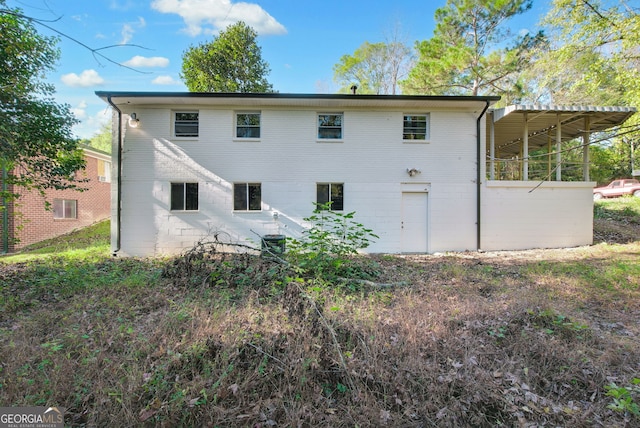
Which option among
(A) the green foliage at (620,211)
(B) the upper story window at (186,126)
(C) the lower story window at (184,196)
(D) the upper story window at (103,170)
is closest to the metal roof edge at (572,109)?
(A) the green foliage at (620,211)

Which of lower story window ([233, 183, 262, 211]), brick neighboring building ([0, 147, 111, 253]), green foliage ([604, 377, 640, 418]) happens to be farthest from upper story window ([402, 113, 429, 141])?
brick neighboring building ([0, 147, 111, 253])

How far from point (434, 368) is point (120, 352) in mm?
3287

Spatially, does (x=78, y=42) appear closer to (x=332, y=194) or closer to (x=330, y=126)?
(x=332, y=194)

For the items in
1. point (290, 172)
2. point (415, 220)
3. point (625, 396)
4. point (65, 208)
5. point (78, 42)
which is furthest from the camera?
point (65, 208)

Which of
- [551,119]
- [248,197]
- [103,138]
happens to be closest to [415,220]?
[248,197]

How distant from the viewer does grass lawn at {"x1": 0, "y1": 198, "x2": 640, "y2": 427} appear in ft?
7.87

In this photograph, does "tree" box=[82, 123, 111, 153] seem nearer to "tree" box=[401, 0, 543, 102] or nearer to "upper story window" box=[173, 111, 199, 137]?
"upper story window" box=[173, 111, 199, 137]

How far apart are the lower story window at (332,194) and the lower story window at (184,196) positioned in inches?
165

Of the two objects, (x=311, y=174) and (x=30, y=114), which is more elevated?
(x=30, y=114)

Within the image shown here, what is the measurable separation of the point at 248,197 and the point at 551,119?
1154cm

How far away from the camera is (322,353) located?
2.97 m

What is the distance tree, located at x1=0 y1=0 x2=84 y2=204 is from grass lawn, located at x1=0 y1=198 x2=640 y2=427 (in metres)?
3.19

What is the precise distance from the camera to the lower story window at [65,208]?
46.5 feet

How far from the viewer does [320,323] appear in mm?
3371
